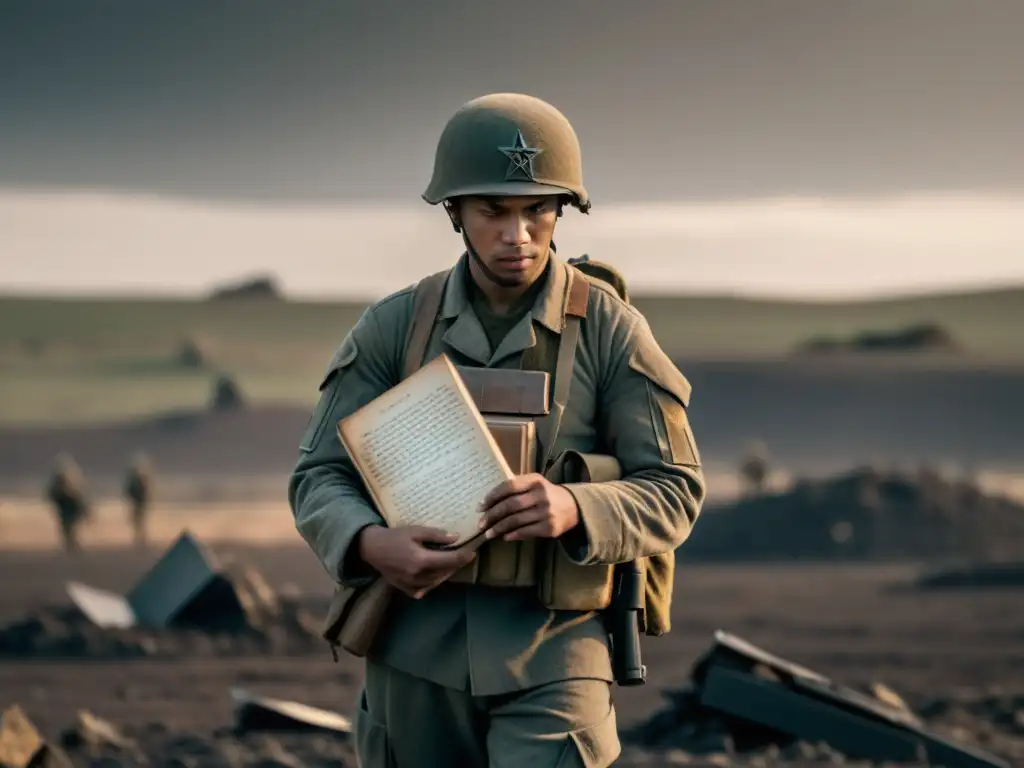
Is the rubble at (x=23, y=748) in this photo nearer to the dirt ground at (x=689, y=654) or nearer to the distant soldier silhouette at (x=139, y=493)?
the dirt ground at (x=689, y=654)

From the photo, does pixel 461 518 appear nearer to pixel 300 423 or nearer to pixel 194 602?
pixel 194 602

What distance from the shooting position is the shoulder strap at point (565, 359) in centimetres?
540

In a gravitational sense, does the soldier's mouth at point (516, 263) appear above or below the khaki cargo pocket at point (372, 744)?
above

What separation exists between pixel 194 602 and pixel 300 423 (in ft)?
83.9

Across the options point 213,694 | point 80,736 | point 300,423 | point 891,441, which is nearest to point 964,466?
point 891,441

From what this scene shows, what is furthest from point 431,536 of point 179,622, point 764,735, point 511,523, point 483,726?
point 179,622

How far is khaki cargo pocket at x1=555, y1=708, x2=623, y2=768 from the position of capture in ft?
17.3


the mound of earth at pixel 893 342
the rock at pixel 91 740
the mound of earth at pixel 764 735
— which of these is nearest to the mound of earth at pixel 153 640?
the rock at pixel 91 740

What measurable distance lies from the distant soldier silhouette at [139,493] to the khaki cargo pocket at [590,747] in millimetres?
24886

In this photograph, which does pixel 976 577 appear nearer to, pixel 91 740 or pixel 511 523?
pixel 91 740

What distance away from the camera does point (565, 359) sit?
5.45 m

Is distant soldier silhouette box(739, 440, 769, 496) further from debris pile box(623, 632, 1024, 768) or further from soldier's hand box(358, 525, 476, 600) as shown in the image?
soldier's hand box(358, 525, 476, 600)

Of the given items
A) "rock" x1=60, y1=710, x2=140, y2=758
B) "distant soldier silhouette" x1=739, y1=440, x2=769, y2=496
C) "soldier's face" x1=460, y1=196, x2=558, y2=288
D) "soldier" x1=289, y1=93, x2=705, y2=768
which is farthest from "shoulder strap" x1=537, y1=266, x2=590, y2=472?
"distant soldier silhouette" x1=739, y1=440, x2=769, y2=496

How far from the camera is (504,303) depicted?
18.1ft
